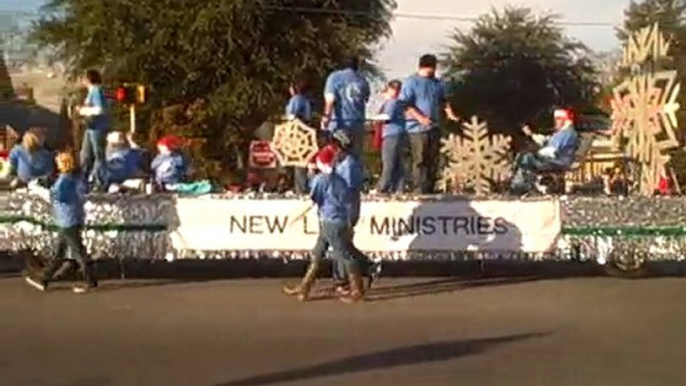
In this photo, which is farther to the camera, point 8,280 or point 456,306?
point 8,280

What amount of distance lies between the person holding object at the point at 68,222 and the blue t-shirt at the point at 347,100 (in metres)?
3.07

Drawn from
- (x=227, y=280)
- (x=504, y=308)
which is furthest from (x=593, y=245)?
(x=227, y=280)

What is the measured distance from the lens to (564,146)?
18.4m

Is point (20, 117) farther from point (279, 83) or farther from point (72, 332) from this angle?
point (72, 332)

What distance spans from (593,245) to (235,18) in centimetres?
2948

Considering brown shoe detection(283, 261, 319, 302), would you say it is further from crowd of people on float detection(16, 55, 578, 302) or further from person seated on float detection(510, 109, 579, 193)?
person seated on float detection(510, 109, 579, 193)

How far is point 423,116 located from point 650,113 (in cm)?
287

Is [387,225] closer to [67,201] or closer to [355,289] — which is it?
[355,289]

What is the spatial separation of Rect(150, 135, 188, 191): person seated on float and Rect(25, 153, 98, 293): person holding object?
1.67 metres

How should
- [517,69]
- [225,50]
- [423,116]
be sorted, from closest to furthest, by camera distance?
[423,116]
[225,50]
[517,69]

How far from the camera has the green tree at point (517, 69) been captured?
59.6 m

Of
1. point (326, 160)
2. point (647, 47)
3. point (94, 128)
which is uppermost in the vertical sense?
point (647, 47)


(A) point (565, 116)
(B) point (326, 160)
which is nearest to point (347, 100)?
(B) point (326, 160)

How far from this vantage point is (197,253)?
1712 centimetres
